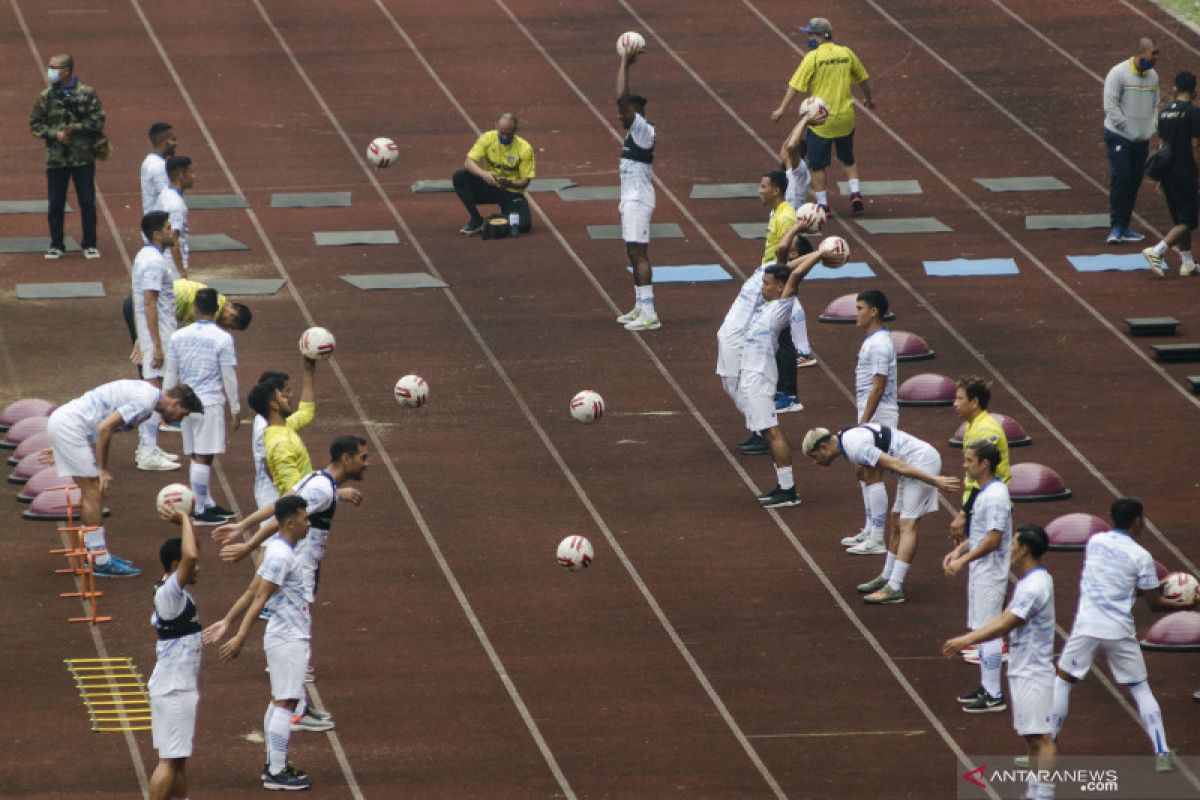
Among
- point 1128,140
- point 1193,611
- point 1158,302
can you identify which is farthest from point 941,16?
point 1193,611

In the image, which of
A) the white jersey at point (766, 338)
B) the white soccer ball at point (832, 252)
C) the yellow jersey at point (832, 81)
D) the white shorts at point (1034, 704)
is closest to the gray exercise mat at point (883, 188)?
the yellow jersey at point (832, 81)

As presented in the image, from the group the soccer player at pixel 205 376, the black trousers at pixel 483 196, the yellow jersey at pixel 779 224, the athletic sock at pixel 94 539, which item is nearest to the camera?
the athletic sock at pixel 94 539

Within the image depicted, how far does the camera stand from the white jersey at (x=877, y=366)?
1565cm

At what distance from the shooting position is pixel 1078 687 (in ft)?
46.3

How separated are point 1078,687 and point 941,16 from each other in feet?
60.7

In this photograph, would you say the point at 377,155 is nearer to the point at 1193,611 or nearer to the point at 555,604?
the point at 555,604

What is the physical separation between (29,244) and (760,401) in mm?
9813

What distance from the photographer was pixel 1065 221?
2403cm

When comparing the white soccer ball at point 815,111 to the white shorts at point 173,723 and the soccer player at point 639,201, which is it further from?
the white shorts at point 173,723

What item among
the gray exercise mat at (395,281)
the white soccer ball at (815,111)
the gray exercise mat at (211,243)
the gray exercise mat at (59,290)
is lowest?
the gray exercise mat at (59,290)

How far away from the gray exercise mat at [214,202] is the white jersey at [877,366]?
10609 mm

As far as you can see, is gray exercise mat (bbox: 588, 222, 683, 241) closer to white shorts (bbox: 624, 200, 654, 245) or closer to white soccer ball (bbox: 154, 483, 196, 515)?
white shorts (bbox: 624, 200, 654, 245)

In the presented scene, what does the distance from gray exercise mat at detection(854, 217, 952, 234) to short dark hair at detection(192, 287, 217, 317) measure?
920 centimetres

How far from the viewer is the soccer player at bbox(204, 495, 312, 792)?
12383 mm
